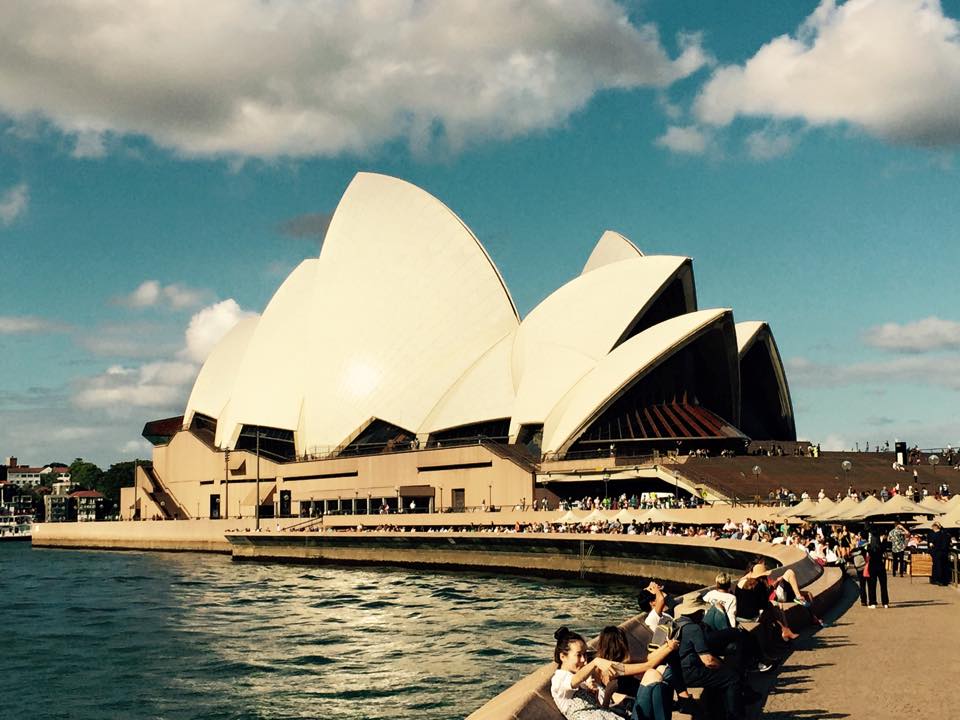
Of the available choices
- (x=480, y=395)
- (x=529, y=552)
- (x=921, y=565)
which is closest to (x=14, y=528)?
(x=480, y=395)

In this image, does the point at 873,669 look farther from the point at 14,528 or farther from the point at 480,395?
the point at 14,528

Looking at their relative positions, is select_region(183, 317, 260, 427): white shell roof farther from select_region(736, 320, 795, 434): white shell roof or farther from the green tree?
the green tree

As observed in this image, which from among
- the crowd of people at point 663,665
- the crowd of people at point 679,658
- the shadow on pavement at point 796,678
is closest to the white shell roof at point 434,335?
the shadow on pavement at point 796,678

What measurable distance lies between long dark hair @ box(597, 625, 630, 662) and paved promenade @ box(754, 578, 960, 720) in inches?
64.4

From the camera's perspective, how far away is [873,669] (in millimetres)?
10680

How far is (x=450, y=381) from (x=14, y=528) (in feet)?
242

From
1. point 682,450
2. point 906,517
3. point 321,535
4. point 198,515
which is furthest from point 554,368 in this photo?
point 198,515

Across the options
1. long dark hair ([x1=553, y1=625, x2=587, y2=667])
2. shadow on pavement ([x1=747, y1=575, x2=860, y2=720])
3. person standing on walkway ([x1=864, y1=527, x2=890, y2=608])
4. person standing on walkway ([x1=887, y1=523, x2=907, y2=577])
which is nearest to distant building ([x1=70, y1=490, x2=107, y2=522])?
person standing on walkway ([x1=887, y1=523, x2=907, y2=577])

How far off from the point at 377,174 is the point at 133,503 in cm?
4064

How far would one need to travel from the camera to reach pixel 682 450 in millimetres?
57531

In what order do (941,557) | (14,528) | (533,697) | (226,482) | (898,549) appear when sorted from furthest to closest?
(14,528) → (226,482) → (898,549) → (941,557) → (533,697)

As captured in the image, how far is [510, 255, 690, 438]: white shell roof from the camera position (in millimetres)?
58500

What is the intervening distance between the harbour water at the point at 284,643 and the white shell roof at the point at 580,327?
19.8 m

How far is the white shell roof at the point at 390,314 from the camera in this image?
222 feet
